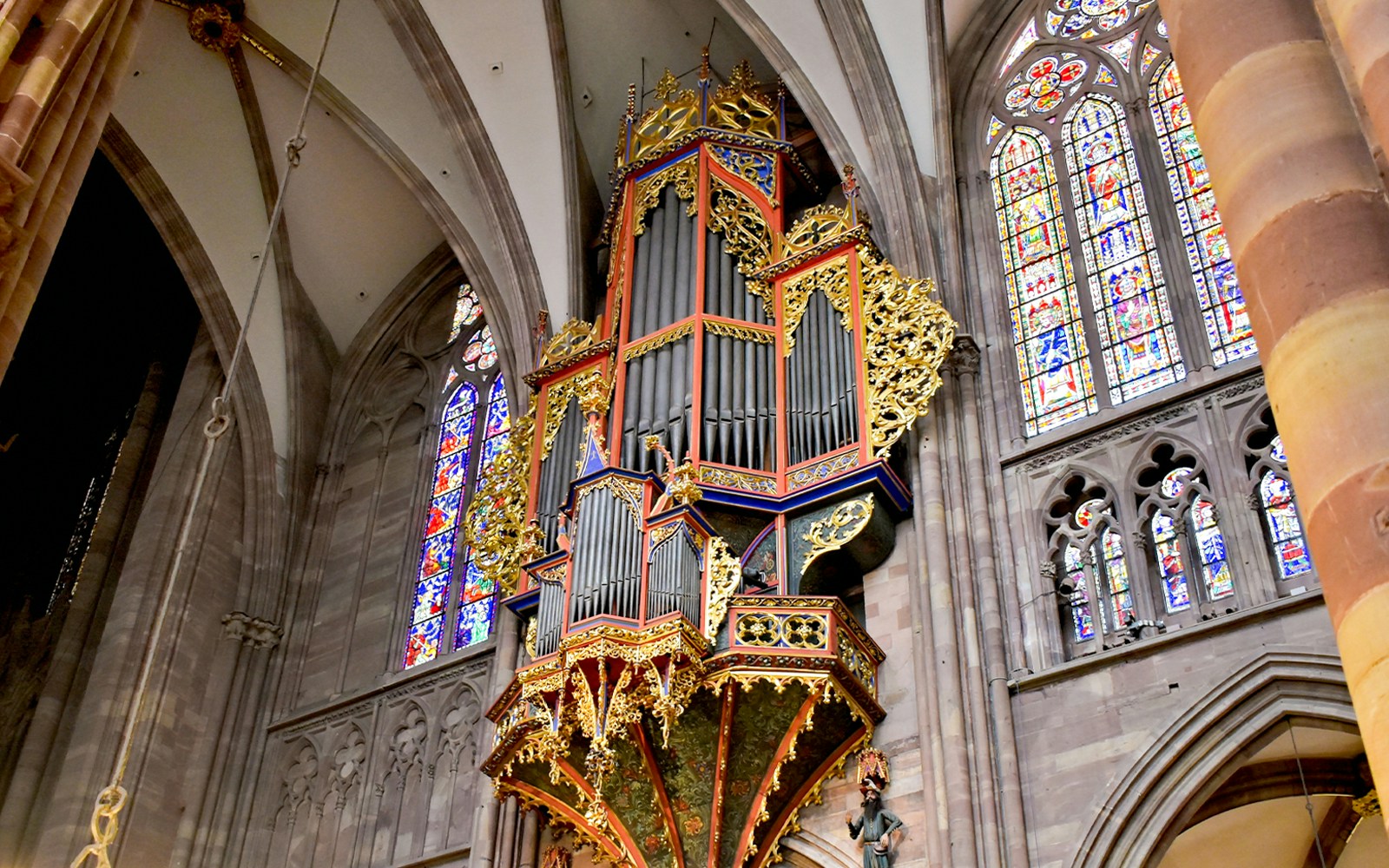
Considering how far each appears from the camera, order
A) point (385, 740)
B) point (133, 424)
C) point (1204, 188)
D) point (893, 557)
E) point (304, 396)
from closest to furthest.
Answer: point (893, 557)
point (1204, 188)
point (385, 740)
point (304, 396)
point (133, 424)

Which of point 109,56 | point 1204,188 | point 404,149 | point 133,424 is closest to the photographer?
point 109,56

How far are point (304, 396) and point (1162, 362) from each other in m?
9.40

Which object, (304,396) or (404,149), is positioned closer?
(404,149)

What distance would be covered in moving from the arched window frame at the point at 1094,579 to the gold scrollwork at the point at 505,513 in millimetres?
4131

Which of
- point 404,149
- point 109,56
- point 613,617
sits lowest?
point 613,617

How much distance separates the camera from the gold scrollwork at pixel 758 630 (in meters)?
10.1

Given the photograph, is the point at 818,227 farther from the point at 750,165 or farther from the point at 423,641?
the point at 423,641

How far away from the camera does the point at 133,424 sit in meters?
17.7

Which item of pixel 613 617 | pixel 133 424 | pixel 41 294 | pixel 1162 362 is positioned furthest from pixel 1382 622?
pixel 41 294

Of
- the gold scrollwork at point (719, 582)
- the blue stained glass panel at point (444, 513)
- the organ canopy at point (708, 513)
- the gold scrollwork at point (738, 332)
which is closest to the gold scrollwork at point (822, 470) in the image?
the organ canopy at point (708, 513)

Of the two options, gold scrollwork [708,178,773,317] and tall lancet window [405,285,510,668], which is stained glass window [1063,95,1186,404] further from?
tall lancet window [405,285,510,668]

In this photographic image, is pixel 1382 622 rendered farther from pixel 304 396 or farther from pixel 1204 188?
pixel 304 396

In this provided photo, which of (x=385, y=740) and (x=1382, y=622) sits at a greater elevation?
(x=385, y=740)

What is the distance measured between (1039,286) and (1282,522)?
320 centimetres
